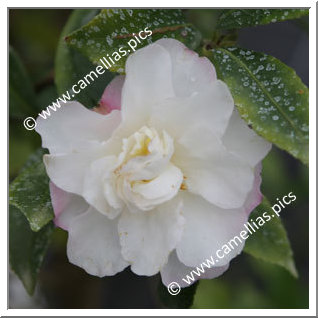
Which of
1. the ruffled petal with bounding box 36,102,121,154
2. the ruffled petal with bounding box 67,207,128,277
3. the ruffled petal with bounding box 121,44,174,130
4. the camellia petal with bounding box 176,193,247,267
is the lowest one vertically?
the ruffled petal with bounding box 67,207,128,277

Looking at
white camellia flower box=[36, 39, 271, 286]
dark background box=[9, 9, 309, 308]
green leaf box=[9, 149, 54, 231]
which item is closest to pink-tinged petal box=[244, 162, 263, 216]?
white camellia flower box=[36, 39, 271, 286]

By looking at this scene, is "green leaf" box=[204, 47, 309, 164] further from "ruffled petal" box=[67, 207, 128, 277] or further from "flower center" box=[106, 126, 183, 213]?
"ruffled petal" box=[67, 207, 128, 277]

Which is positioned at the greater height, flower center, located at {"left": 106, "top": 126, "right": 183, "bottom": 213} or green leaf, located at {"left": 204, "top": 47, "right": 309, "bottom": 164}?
green leaf, located at {"left": 204, "top": 47, "right": 309, "bottom": 164}

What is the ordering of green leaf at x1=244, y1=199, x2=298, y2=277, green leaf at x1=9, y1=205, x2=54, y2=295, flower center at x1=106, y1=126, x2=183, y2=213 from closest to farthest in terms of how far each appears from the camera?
flower center at x1=106, y1=126, x2=183, y2=213 < green leaf at x1=244, y1=199, x2=298, y2=277 < green leaf at x1=9, y1=205, x2=54, y2=295

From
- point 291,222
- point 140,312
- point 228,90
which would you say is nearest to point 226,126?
point 228,90

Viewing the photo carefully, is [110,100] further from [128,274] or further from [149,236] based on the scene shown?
[128,274]

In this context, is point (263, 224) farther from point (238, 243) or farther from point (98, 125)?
point (98, 125)
